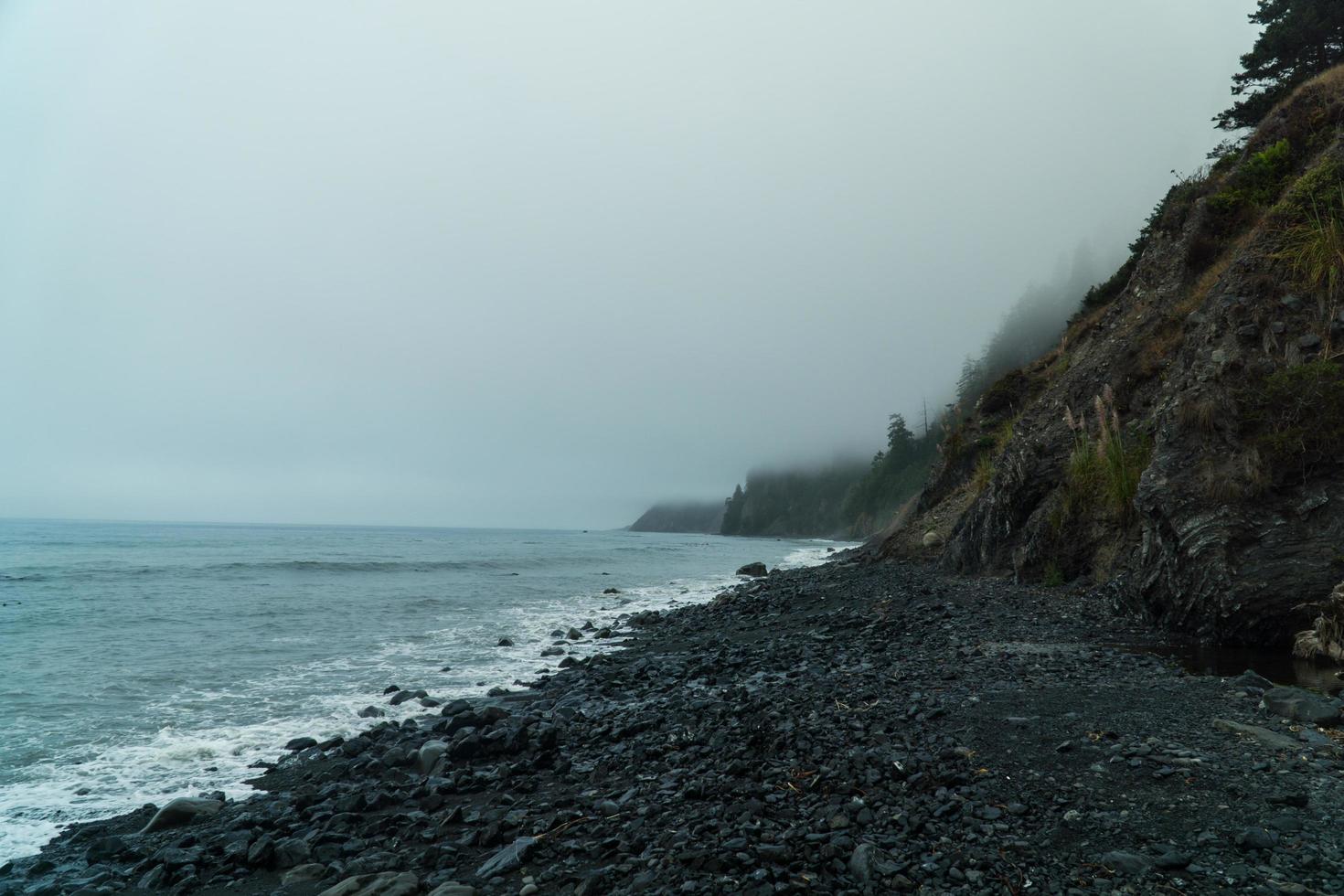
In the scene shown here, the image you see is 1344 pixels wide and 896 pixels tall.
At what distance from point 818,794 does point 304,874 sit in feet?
14.7

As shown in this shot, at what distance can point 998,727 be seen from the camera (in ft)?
20.1

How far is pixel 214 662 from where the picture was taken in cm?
1543

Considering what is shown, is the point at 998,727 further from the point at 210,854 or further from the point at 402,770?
the point at 210,854

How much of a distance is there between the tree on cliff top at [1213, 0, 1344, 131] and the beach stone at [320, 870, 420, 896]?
28.9 metres

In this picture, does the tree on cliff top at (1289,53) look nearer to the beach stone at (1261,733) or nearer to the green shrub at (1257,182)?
the green shrub at (1257,182)

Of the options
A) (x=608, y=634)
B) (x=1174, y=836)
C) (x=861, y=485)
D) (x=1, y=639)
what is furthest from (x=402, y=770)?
(x=861, y=485)

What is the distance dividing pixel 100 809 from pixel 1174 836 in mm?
10677

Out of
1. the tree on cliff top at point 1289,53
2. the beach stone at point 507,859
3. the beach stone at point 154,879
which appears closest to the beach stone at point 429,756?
the beach stone at point 154,879

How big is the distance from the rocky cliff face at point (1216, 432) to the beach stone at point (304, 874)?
36.0 ft

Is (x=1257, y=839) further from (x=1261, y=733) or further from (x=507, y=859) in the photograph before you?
(x=507, y=859)

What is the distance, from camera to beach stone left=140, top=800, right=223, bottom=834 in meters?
7.16

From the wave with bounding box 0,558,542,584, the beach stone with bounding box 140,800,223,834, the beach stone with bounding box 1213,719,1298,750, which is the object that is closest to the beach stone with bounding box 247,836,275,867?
the beach stone with bounding box 140,800,223,834

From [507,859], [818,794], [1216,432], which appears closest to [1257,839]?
[818,794]

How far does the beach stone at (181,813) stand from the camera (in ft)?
23.5
